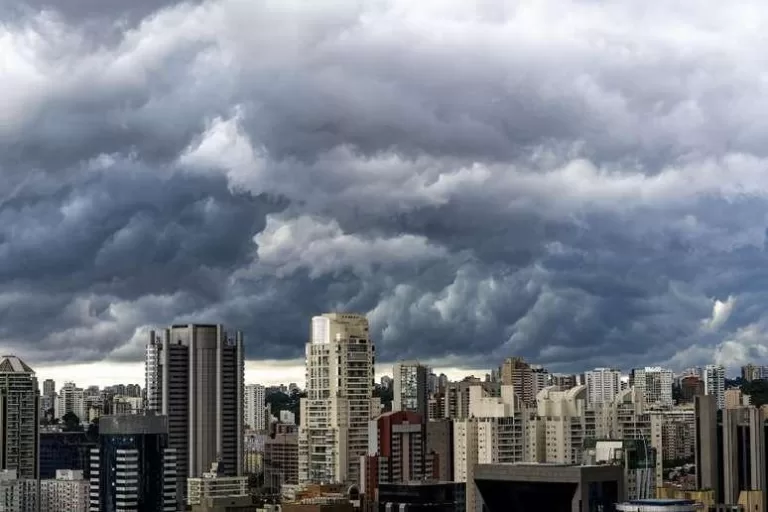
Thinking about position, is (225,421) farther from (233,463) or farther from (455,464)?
(455,464)

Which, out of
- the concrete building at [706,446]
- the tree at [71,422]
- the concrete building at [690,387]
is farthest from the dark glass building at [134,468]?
the concrete building at [690,387]

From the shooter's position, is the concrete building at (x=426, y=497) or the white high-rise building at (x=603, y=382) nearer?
the concrete building at (x=426, y=497)

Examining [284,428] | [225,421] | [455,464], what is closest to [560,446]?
[455,464]

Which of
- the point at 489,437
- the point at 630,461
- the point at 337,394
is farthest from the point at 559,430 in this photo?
the point at 337,394

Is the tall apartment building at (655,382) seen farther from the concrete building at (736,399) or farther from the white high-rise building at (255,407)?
the white high-rise building at (255,407)

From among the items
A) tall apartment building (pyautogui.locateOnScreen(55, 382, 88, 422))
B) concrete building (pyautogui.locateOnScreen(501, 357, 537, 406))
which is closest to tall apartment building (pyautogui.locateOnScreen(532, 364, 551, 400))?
concrete building (pyautogui.locateOnScreen(501, 357, 537, 406))

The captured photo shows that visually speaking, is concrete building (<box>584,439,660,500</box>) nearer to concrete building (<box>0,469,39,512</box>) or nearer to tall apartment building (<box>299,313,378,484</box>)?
tall apartment building (<box>299,313,378,484</box>)

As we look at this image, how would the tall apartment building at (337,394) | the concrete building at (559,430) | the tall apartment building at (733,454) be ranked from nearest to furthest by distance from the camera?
the tall apartment building at (733,454) → the concrete building at (559,430) → the tall apartment building at (337,394)
